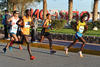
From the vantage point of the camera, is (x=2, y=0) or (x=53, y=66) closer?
(x=53, y=66)

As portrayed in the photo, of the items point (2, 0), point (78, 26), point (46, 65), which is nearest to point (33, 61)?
point (46, 65)

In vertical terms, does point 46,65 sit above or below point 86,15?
below

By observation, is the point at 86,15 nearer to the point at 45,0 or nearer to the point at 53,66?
the point at 53,66

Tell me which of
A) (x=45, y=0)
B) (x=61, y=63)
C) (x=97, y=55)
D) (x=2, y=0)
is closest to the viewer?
(x=61, y=63)

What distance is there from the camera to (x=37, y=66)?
7.67 m

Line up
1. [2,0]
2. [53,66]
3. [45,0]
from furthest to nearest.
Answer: [2,0], [45,0], [53,66]

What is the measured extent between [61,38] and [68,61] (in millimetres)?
7707

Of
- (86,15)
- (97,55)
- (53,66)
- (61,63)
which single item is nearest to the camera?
(53,66)

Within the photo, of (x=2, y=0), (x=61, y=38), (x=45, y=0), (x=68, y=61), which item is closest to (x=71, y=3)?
(x=45, y=0)

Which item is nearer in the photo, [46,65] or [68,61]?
[46,65]

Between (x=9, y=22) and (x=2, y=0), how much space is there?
48.7 meters

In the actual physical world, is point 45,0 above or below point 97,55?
above

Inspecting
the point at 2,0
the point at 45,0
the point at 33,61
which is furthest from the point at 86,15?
the point at 2,0

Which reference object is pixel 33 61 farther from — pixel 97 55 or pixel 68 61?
pixel 97 55
